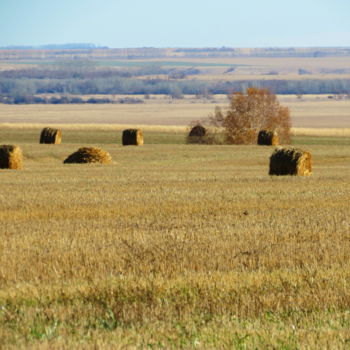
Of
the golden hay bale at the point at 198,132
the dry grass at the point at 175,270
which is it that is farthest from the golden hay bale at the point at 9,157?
the golden hay bale at the point at 198,132

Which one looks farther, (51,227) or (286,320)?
(51,227)

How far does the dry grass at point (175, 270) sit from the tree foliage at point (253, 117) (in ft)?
134

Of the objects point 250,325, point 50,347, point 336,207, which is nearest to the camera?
point 50,347

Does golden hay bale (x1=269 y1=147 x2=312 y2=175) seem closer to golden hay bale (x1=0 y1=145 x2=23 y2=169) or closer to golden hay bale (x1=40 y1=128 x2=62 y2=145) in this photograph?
golden hay bale (x1=0 y1=145 x2=23 y2=169)

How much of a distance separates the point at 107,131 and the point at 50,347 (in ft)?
221

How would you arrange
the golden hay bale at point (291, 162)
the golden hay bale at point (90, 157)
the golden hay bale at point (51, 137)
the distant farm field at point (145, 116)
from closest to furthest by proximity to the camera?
the golden hay bale at point (291, 162), the golden hay bale at point (90, 157), the golden hay bale at point (51, 137), the distant farm field at point (145, 116)

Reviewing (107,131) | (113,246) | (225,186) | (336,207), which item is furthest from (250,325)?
(107,131)

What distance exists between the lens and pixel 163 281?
8883 millimetres

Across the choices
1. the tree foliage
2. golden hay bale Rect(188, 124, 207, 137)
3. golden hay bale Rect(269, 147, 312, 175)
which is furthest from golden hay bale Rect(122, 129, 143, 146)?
golden hay bale Rect(269, 147, 312, 175)

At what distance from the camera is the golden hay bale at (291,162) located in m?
26.9

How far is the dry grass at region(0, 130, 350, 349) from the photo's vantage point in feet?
22.8

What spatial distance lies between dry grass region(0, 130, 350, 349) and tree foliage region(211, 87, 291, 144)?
40.8 m

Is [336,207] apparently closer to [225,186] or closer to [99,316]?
[225,186]

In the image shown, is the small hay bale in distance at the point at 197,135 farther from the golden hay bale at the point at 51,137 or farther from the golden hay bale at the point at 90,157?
the golden hay bale at the point at 90,157
